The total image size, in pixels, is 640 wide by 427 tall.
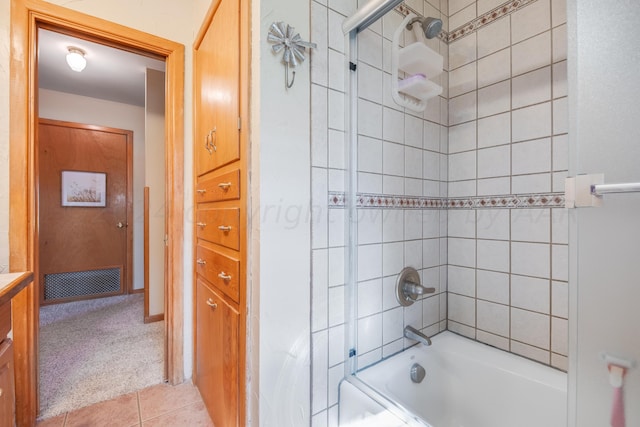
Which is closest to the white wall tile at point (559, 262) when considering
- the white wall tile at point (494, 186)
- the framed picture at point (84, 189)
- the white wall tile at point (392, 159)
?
the white wall tile at point (494, 186)

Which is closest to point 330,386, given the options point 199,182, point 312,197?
point 312,197

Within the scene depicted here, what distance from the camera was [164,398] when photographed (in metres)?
1.49

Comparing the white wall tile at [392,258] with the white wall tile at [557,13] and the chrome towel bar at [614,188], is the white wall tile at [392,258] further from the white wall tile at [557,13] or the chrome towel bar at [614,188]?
the white wall tile at [557,13]

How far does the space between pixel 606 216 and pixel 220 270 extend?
3.97 feet

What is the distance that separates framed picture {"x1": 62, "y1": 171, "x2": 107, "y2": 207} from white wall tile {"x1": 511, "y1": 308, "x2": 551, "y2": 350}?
13.2 feet

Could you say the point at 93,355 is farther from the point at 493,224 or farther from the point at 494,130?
the point at 494,130

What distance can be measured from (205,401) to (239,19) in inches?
67.5

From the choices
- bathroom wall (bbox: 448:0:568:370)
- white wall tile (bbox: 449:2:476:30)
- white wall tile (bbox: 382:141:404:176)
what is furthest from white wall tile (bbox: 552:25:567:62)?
white wall tile (bbox: 382:141:404:176)

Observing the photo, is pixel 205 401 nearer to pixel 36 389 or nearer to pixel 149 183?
pixel 36 389

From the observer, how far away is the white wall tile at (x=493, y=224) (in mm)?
1313

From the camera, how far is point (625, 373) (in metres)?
0.60

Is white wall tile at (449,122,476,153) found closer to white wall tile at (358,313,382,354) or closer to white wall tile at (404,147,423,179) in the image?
white wall tile at (404,147,423,179)

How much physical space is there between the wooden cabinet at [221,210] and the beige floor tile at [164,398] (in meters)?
0.07

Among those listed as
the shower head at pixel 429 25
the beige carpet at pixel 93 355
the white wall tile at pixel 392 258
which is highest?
the shower head at pixel 429 25
